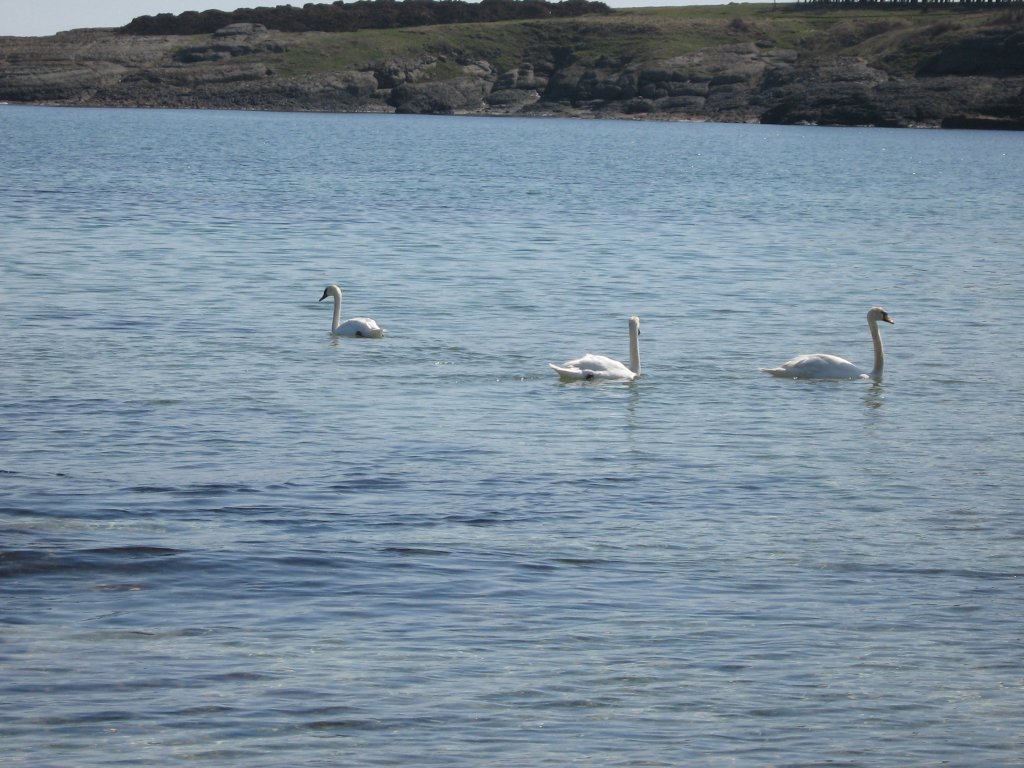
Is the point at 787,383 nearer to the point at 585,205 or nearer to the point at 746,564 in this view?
the point at 746,564

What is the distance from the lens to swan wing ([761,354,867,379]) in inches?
814

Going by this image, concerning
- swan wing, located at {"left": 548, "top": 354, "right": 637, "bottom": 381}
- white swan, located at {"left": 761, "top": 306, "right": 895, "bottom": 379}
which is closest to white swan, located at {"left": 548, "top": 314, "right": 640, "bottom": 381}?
swan wing, located at {"left": 548, "top": 354, "right": 637, "bottom": 381}

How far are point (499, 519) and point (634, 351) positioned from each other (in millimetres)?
7872

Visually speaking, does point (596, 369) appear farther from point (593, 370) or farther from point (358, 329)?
point (358, 329)

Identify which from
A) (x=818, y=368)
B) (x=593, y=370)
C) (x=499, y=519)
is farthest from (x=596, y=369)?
(x=499, y=519)

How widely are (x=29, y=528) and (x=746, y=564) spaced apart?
5.85 meters

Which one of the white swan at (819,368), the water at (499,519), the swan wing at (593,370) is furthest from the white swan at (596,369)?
the white swan at (819,368)

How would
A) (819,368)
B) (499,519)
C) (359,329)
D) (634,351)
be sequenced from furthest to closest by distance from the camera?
(359,329)
(819,368)
(634,351)
(499,519)

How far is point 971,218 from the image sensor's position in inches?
2056

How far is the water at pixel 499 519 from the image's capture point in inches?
348

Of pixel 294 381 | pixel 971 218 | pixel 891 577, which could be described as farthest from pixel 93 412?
pixel 971 218

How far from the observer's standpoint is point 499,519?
13016 millimetres

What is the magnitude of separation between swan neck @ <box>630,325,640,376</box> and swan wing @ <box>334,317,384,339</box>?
483cm

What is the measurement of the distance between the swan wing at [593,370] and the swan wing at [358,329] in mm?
4372
